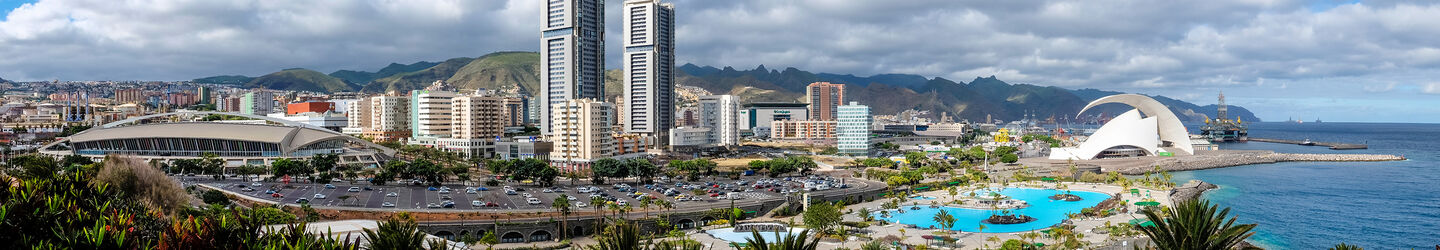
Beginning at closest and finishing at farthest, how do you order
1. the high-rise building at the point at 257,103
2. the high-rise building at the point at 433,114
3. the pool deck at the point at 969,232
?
the pool deck at the point at 969,232
the high-rise building at the point at 433,114
the high-rise building at the point at 257,103

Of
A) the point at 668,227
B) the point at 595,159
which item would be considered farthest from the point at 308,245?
the point at 595,159

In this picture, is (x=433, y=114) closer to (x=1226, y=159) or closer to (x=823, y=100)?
(x=1226, y=159)

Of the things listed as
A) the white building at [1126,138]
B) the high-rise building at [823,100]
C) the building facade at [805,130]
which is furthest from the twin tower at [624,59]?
the high-rise building at [823,100]

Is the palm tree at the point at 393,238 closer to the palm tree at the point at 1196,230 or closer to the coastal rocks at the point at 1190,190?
the palm tree at the point at 1196,230

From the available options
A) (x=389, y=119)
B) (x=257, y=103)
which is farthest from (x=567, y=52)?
(x=257, y=103)

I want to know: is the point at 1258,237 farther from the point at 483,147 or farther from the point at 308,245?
the point at 483,147
